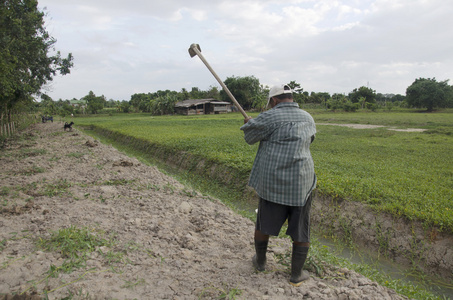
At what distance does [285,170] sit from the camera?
269 cm

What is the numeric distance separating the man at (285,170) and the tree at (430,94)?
50598 millimetres

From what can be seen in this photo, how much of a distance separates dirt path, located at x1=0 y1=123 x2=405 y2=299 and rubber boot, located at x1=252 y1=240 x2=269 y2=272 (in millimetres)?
77

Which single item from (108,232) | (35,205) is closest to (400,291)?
(108,232)

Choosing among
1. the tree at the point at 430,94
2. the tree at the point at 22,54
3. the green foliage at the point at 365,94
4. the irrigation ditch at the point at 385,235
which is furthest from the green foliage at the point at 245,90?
the irrigation ditch at the point at 385,235

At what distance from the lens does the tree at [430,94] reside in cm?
4315

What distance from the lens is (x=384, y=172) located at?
7070 mm

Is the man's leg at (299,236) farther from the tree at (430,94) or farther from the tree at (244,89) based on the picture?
the tree at (430,94)

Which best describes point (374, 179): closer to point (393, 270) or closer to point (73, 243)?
point (393, 270)

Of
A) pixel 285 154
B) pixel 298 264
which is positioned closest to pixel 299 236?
pixel 298 264

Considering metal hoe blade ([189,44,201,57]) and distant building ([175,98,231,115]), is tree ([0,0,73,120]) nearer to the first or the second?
metal hoe blade ([189,44,201,57])

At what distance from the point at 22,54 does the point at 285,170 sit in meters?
14.8

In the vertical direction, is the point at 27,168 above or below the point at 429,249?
above

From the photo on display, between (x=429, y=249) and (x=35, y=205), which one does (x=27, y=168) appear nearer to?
(x=35, y=205)

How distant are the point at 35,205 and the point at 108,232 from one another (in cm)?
178
